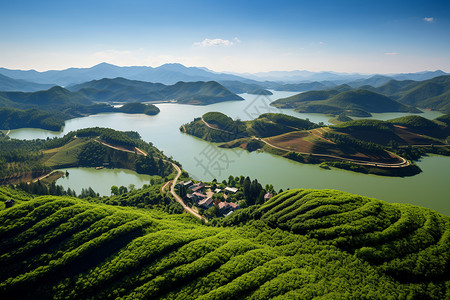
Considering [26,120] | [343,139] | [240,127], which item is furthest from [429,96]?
[26,120]

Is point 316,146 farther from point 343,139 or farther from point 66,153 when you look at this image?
point 66,153

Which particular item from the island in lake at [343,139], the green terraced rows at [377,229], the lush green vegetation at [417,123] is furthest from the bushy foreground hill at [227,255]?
the lush green vegetation at [417,123]

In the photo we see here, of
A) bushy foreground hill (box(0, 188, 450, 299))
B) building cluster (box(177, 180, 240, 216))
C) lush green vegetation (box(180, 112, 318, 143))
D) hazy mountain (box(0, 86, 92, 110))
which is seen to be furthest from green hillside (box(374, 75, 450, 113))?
hazy mountain (box(0, 86, 92, 110))

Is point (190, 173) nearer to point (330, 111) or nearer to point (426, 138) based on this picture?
point (426, 138)

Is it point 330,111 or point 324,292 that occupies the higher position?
point 330,111

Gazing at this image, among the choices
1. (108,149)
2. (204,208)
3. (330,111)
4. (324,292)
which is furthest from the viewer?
(330,111)

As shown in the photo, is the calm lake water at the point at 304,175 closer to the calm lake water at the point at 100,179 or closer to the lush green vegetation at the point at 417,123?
the calm lake water at the point at 100,179

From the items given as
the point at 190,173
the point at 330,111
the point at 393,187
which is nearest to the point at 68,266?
the point at 190,173
